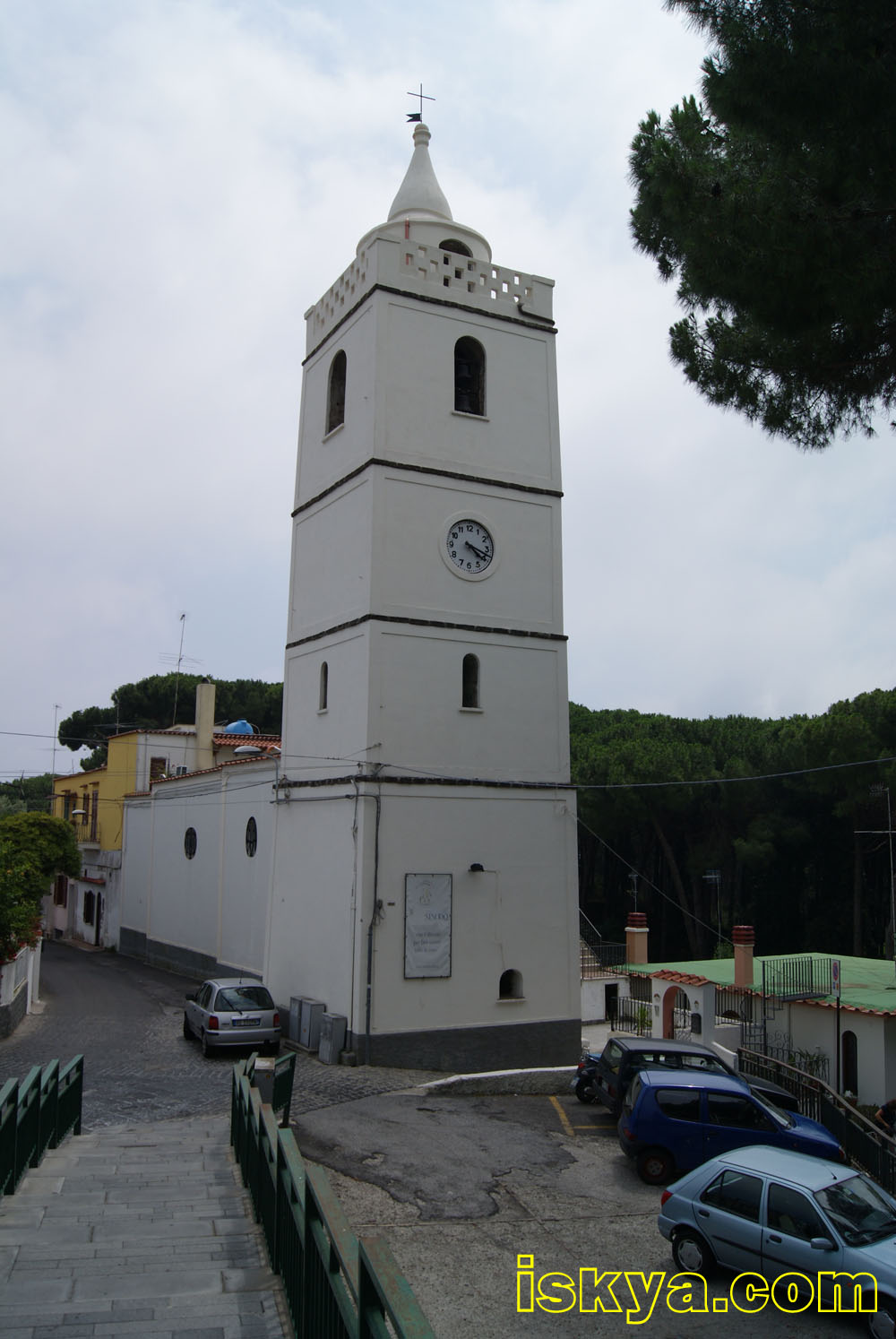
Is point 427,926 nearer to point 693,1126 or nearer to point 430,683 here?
point 430,683

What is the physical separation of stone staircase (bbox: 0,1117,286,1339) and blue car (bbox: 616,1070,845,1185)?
5167 millimetres

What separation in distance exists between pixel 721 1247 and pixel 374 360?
52.6 feet

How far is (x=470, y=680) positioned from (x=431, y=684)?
1.08 metres

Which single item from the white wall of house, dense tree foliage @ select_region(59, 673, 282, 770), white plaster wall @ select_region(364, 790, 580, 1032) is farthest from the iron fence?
dense tree foliage @ select_region(59, 673, 282, 770)

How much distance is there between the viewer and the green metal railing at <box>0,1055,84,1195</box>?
322 inches

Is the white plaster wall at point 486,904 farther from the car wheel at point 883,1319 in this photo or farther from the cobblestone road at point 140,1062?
the car wheel at point 883,1319

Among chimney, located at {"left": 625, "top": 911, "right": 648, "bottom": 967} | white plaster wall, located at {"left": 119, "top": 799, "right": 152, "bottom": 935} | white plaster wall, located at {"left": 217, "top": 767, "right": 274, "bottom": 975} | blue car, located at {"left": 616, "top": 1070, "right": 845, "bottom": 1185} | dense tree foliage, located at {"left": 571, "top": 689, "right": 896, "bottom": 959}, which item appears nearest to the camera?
blue car, located at {"left": 616, "top": 1070, "right": 845, "bottom": 1185}

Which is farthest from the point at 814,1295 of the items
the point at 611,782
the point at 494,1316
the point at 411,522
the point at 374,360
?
the point at 611,782

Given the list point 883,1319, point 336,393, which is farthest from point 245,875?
point 883,1319

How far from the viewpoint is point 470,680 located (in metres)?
20.4

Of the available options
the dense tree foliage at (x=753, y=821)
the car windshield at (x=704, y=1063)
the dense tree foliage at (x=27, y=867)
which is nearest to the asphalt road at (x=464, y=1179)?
the car windshield at (x=704, y=1063)

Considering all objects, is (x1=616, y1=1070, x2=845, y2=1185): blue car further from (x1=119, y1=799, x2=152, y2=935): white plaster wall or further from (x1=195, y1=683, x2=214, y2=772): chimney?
(x1=119, y1=799, x2=152, y2=935): white plaster wall

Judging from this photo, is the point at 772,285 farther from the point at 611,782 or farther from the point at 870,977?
the point at 611,782

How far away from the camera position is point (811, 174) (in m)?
10.2
